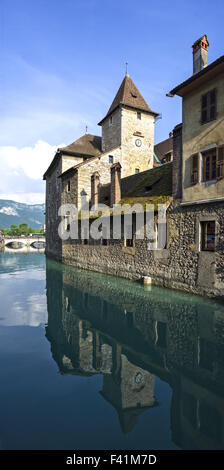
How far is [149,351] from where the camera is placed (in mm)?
5734

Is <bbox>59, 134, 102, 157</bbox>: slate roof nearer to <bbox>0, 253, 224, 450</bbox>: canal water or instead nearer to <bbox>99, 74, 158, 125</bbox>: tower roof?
<bbox>99, 74, 158, 125</bbox>: tower roof

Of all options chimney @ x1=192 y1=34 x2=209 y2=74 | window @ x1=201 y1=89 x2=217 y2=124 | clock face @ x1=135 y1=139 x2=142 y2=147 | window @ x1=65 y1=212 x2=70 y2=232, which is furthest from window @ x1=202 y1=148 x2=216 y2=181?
clock face @ x1=135 y1=139 x2=142 y2=147

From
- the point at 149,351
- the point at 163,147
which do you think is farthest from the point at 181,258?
the point at 163,147

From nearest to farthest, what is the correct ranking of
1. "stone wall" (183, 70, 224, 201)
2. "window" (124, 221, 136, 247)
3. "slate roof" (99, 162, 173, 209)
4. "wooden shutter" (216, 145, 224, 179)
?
"wooden shutter" (216, 145, 224, 179) → "stone wall" (183, 70, 224, 201) → "slate roof" (99, 162, 173, 209) → "window" (124, 221, 136, 247)

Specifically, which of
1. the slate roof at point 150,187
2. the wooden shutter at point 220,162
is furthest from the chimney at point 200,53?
the slate roof at point 150,187

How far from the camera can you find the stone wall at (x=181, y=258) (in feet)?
32.9

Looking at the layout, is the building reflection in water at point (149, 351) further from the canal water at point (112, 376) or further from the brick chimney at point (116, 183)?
the brick chimney at point (116, 183)

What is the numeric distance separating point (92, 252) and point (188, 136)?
1068 centimetres

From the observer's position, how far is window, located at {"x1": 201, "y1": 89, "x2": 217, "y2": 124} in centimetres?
1010

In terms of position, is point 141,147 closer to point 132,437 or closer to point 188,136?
point 188,136

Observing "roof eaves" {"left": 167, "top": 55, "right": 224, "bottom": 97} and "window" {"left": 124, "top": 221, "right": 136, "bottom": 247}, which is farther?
"window" {"left": 124, "top": 221, "right": 136, "bottom": 247}

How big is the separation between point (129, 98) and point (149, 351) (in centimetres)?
2588

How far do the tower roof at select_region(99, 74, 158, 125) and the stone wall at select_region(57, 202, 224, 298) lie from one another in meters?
16.2

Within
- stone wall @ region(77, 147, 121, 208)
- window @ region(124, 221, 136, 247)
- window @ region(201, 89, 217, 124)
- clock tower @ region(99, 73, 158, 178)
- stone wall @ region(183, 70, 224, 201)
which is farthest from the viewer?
clock tower @ region(99, 73, 158, 178)
